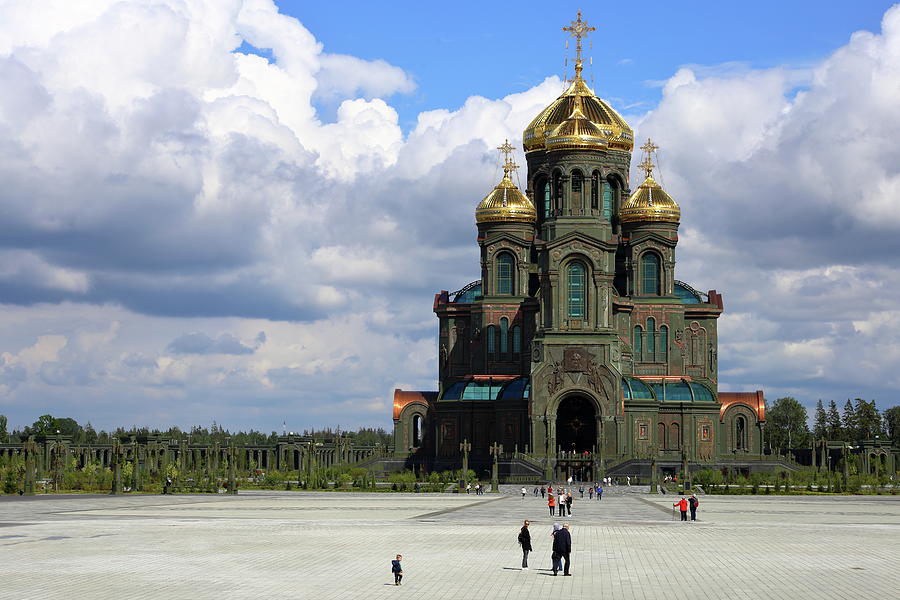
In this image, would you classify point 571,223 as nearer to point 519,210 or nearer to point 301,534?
point 519,210

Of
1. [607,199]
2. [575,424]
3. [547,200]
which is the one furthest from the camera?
[607,199]

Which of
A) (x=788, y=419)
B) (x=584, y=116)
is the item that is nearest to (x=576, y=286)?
(x=584, y=116)

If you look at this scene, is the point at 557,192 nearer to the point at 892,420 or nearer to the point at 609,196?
the point at 609,196

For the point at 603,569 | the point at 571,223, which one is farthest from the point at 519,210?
the point at 603,569

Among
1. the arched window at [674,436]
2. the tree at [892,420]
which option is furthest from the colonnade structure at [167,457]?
the tree at [892,420]

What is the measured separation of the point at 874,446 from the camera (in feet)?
406

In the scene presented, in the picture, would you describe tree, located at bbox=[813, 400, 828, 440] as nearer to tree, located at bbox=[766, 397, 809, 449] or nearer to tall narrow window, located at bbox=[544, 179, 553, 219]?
tree, located at bbox=[766, 397, 809, 449]

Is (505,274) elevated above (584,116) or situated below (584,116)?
below

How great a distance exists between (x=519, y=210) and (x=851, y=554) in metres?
74.3

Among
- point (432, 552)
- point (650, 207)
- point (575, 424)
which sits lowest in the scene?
point (432, 552)

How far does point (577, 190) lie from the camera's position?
108 metres

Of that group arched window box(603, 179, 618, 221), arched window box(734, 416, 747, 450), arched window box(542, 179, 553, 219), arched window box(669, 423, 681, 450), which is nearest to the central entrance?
arched window box(669, 423, 681, 450)

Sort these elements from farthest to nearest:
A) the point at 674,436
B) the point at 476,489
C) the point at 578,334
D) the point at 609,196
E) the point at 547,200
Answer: the point at 609,196 < the point at 547,200 < the point at 674,436 < the point at 578,334 < the point at 476,489

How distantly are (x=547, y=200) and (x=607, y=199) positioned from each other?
5.33m
